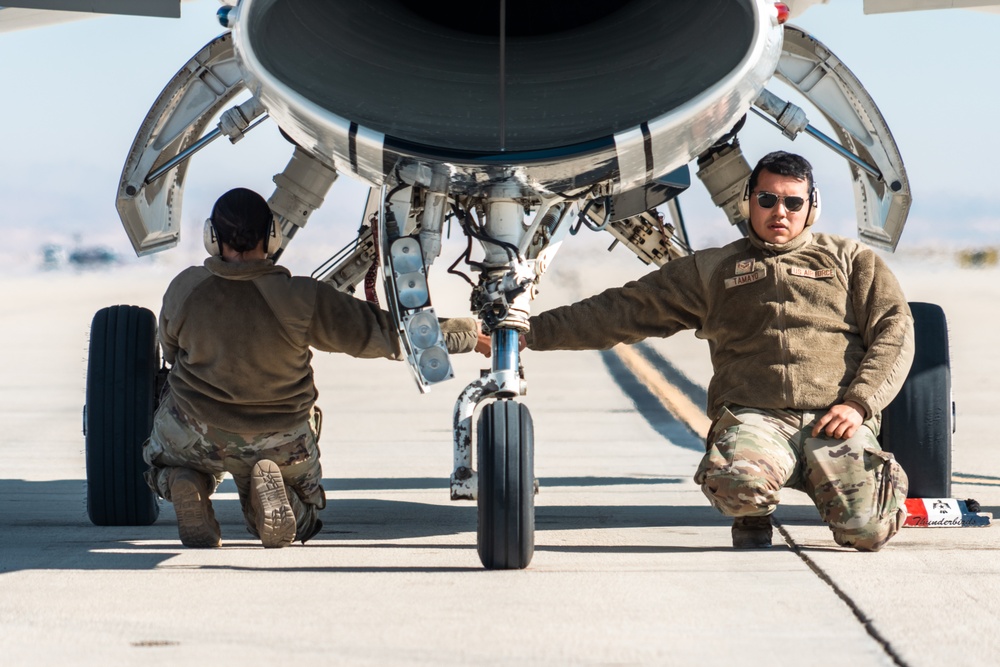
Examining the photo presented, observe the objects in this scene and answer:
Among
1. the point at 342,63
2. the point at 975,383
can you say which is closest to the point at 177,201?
the point at 342,63

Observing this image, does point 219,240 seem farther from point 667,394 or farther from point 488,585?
point 667,394

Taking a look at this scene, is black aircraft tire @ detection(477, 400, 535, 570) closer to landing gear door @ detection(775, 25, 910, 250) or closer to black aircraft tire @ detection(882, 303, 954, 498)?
black aircraft tire @ detection(882, 303, 954, 498)

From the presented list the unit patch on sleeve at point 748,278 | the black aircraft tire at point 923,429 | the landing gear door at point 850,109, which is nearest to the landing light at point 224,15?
the unit patch on sleeve at point 748,278

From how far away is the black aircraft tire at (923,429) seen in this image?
632 centimetres

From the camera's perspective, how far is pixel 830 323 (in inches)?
223

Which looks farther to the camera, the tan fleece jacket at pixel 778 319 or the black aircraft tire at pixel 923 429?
the black aircraft tire at pixel 923 429

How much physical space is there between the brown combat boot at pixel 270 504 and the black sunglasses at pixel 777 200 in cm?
202

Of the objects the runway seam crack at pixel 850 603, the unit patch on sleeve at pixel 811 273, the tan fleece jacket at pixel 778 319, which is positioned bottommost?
the runway seam crack at pixel 850 603

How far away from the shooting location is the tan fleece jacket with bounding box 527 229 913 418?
5.59 m

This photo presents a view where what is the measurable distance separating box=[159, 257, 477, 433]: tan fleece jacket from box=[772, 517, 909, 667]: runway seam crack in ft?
4.53

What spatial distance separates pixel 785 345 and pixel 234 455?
2.05 m

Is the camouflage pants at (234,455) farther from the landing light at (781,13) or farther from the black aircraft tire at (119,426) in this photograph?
the landing light at (781,13)

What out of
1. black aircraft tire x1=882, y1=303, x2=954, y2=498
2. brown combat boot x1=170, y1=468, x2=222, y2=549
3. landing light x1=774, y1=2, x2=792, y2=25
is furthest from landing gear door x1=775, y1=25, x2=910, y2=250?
brown combat boot x1=170, y1=468, x2=222, y2=549

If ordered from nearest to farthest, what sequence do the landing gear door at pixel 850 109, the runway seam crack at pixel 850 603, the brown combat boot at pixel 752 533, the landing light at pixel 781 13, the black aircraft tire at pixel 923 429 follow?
the runway seam crack at pixel 850 603 < the landing light at pixel 781 13 < the brown combat boot at pixel 752 533 < the black aircraft tire at pixel 923 429 < the landing gear door at pixel 850 109
